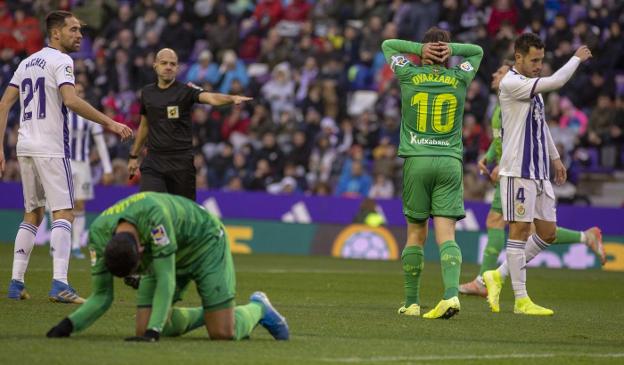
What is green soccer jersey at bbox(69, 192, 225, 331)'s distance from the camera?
7812 millimetres

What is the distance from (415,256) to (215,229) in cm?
321

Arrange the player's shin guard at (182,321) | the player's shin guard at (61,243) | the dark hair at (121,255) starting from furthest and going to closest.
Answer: the player's shin guard at (61,243) < the player's shin guard at (182,321) < the dark hair at (121,255)

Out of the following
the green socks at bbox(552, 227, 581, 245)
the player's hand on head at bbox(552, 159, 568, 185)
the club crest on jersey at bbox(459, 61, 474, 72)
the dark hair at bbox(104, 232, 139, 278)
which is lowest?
the green socks at bbox(552, 227, 581, 245)

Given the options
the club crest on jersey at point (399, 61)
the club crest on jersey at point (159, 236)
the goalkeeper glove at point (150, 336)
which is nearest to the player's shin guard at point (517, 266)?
the club crest on jersey at point (399, 61)

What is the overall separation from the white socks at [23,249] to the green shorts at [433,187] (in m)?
3.75

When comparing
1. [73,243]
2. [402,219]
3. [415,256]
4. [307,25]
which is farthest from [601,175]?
[415,256]

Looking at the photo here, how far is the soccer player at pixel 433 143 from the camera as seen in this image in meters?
10.9

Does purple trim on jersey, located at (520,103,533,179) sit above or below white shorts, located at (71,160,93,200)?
above

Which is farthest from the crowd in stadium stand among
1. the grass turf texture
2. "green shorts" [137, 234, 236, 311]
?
"green shorts" [137, 234, 236, 311]

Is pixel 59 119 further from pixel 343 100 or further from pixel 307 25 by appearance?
pixel 307 25

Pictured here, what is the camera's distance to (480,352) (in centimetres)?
842

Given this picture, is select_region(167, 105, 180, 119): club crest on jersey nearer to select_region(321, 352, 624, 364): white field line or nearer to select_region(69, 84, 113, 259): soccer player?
select_region(321, 352, 624, 364): white field line

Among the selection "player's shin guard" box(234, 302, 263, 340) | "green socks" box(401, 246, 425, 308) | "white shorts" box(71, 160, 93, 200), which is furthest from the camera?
"white shorts" box(71, 160, 93, 200)

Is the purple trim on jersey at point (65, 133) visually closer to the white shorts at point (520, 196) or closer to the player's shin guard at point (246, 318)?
the player's shin guard at point (246, 318)
